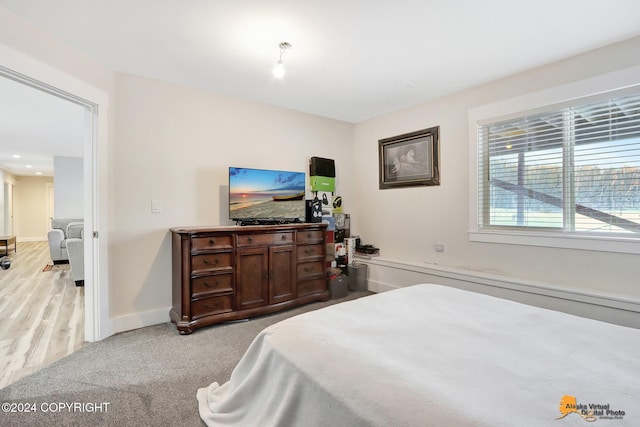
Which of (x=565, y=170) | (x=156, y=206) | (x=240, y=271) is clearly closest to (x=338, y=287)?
(x=240, y=271)

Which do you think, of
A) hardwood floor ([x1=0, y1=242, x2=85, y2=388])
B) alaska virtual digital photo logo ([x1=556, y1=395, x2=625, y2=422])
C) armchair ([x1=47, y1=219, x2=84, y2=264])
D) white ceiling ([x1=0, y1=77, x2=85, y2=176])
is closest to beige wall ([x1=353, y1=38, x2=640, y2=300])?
alaska virtual digital photo logo ([x1=556, y1=395, x2=625, y2=422])

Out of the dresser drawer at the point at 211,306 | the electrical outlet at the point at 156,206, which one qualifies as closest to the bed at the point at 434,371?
the dresser drawer at the point at 211,306

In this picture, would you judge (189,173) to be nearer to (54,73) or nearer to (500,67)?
(54,73)

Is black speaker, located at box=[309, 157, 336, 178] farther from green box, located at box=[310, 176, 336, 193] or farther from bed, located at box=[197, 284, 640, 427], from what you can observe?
bed, located at box=[197, 284, 640, 427]

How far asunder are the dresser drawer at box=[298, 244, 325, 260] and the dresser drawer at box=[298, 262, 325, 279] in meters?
0.08

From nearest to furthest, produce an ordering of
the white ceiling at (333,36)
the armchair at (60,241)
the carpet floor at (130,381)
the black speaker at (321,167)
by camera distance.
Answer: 1. the carpet floor at (130,381)
2. the white ceiling at (333,36)
3. the black speaker at (321,167)
4. the armchair at (60,241)

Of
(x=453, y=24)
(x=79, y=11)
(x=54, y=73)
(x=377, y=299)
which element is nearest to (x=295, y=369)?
(x=377, y=299)

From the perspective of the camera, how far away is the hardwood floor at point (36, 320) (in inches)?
88.7

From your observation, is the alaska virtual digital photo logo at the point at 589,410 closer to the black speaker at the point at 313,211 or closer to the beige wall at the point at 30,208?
the black speaker at the point at 313,211

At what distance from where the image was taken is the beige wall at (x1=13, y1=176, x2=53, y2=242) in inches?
397

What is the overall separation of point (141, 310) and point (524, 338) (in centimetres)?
306

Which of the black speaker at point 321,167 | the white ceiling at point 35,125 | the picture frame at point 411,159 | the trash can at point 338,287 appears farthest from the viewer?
the black speaker at point 321,167

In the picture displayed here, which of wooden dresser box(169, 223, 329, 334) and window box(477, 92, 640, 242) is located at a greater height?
window box(477, 92, 640, 242)

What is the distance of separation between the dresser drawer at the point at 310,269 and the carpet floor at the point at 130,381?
899 mm
